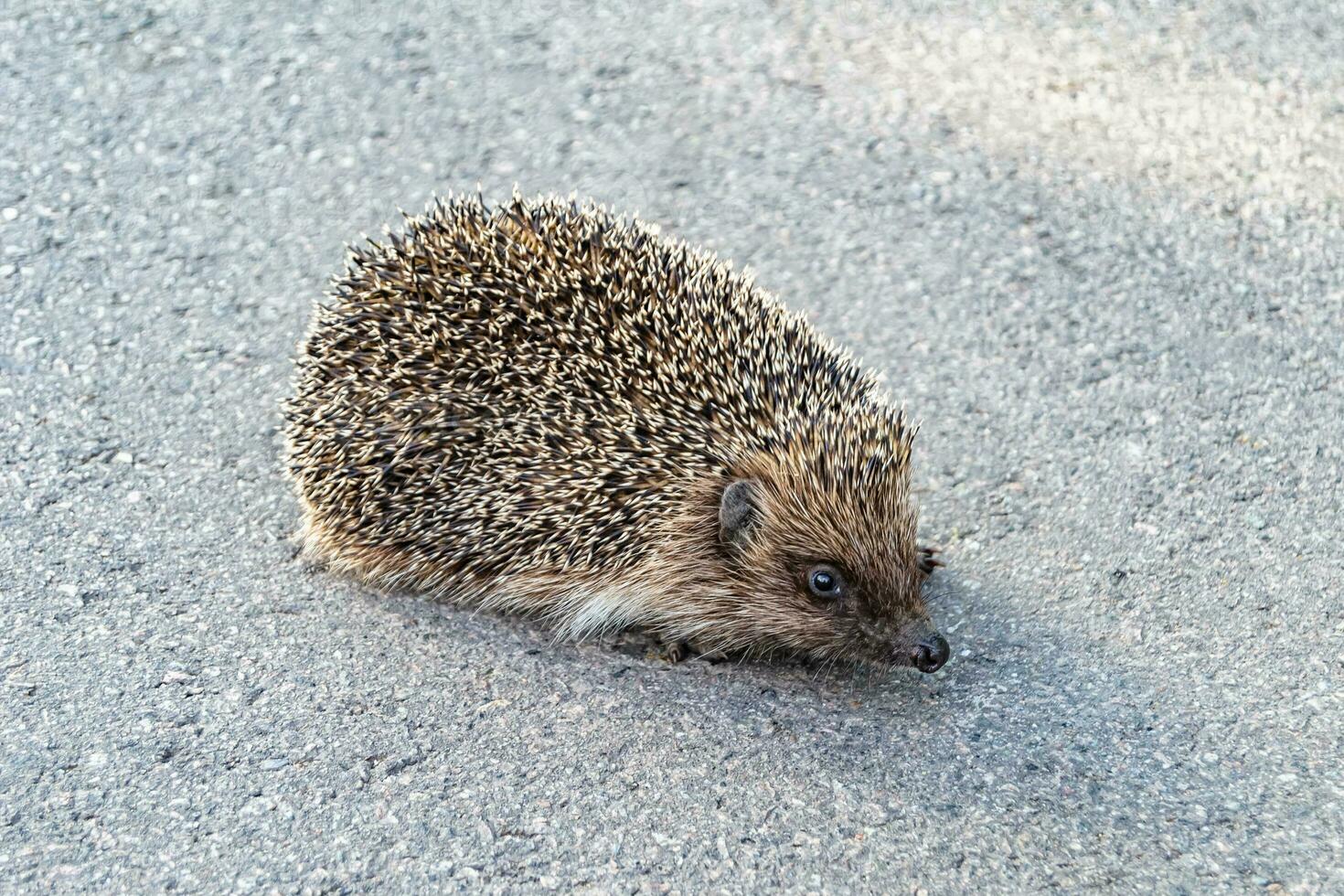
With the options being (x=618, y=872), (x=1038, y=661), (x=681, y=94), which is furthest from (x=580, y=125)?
(x=618, y=872)

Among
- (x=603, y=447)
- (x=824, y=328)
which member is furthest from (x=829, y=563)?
(x=824, y=328)

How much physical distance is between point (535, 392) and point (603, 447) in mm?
249

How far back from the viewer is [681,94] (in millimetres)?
6434

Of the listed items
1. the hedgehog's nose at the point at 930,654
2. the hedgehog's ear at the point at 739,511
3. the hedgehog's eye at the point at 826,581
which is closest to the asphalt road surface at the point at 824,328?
the hedgehog's nose at the point at 930,654

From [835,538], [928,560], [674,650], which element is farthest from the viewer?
[928,560]

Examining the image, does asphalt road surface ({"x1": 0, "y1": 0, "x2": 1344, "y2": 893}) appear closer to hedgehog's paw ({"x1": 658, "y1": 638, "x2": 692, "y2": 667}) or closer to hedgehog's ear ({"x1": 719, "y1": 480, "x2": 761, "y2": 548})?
hedgehog's paw ({"x1": 658, "y1": 638, "x2": 692, "y2": 667})

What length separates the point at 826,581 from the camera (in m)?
3.99

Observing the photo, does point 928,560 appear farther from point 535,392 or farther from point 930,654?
point 535,392

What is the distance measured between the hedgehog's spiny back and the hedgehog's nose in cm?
54

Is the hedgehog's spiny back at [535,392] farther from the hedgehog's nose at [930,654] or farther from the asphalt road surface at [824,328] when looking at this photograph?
the hedgehog's nose at [930,654]

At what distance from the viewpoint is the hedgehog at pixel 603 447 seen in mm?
3971

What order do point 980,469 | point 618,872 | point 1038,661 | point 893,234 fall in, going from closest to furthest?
1. point 618,872
2. point 1038,661
3. point 980,469
4. point 893,234

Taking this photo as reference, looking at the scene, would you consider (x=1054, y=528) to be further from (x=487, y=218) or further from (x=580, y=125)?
(x=580, y=125)

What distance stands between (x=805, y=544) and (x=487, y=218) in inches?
53.8
